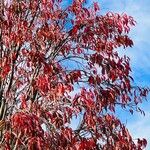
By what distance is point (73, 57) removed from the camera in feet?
49.7

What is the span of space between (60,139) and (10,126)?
1383 mm

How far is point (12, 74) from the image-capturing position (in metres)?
14.0

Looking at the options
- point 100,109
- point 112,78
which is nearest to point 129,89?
point 112,78

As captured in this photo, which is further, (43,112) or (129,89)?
(129,89)

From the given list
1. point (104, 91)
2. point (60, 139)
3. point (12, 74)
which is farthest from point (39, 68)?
point (60, 139)

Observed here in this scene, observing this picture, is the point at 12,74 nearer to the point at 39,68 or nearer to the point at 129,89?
the point at 39,68

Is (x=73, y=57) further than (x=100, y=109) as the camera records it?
Yes

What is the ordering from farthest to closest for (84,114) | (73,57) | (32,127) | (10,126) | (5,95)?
(73,57) → (5,95) → (84,114) → (10,126) → (32,127)

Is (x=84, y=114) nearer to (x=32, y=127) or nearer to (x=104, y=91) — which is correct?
(x=104, y=91)

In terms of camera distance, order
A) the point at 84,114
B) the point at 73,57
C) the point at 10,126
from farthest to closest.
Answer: the point at 73,57, the point at 84,114, the point at 10,126

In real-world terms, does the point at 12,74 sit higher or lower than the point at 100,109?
higher

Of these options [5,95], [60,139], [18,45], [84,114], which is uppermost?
[18,45]

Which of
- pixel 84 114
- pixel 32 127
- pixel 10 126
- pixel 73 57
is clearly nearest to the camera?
pixel 32 127

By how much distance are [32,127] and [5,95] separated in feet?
10.0
